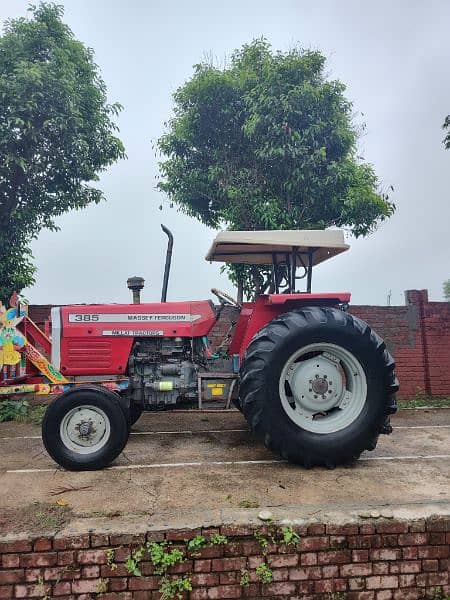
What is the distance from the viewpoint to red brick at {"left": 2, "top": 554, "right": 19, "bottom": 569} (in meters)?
2.22

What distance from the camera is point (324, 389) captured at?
12.3 feet

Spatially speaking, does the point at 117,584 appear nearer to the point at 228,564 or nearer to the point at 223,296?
the point at 228,564

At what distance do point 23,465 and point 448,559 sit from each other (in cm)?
325

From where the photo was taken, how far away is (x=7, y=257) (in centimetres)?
725

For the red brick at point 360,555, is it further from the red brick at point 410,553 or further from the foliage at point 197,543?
the foliage at point 197,543

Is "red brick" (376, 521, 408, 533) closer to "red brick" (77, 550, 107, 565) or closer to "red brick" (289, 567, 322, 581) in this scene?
"red brick" (289, 567, 322, 581)

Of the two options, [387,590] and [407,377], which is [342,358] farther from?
[407,377]

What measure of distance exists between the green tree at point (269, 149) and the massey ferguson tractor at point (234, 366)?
3.05 metres

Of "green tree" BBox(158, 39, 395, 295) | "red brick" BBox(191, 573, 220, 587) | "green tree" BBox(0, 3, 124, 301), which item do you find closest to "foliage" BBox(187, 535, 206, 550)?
"red brick" BBox(191, 573, 220, 587)

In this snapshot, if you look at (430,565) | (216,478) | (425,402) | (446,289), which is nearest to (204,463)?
(216,478)

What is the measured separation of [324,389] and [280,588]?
5.61 ft

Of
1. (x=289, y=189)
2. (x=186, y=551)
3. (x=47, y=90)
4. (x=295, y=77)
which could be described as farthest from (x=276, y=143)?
(x=186, y=551)

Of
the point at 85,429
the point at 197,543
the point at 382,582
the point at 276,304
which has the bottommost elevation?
the point at 382,582

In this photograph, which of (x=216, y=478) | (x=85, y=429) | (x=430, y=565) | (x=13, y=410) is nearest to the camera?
(x=430, y=565)
